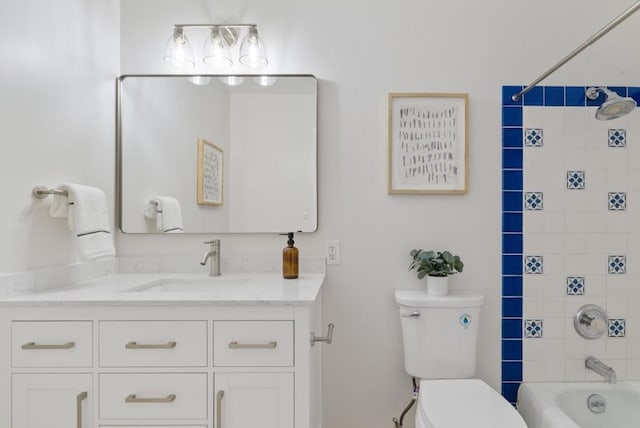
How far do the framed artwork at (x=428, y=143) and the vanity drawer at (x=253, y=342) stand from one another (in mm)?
928

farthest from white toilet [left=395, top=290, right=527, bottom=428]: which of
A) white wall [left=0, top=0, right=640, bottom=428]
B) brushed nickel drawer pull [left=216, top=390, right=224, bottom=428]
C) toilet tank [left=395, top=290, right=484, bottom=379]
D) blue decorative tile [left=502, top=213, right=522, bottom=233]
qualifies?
brushed nickel drawer pull [left=216, top=390, right=224, bottom=428]

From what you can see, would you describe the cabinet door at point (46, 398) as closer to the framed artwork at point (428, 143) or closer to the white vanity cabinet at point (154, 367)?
the white vanity cabinet at point (154, 367)

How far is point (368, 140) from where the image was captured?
6.34 ft

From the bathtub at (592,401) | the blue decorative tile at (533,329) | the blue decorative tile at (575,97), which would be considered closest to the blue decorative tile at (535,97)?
the blue decorative tile at (575,97)

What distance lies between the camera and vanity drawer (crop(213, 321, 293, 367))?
1.30 metres

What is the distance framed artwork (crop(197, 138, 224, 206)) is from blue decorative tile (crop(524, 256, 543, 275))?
1.50 meters

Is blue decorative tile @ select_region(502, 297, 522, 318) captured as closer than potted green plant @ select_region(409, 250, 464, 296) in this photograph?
No

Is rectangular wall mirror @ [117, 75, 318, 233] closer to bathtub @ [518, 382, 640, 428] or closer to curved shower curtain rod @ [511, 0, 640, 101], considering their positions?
curved shower curtain rod @ [511, 0, 640, 101]

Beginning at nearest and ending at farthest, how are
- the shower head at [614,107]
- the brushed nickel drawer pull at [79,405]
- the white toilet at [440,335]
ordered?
the brushed nickel drawer pull at [79,405] → the shower head at [614,107] → the white toilet at [440,335]

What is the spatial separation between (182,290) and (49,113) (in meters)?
0.88

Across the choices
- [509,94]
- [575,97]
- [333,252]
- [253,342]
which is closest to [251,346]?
[253,342]

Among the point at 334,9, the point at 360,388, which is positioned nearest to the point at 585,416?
the point at 360,388

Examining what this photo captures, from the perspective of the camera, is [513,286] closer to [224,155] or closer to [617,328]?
[617,328]

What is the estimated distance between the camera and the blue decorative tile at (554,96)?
6.26 feet
